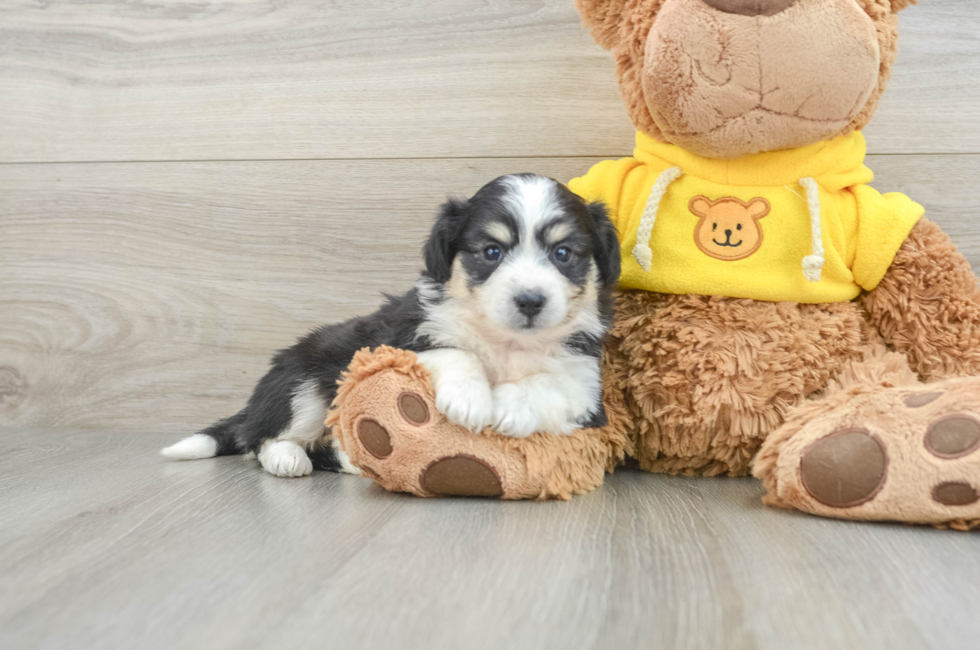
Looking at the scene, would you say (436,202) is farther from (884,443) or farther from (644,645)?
(644,645)

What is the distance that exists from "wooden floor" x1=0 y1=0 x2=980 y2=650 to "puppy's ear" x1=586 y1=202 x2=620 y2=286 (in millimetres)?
465

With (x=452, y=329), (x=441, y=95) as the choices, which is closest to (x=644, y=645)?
(x=452, y=329)

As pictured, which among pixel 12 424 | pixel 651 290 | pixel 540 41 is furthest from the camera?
pixel 12 424

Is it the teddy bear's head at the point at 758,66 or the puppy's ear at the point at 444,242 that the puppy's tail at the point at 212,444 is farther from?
the teddy bear's head at the point at 758,66

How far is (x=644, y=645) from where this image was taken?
0.87m

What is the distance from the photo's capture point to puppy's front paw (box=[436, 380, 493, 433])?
4.68 feet

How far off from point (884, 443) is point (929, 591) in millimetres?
319

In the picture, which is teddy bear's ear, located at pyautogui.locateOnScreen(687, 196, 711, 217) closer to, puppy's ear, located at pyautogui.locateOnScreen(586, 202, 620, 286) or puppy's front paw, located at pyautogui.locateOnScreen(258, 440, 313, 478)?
puppy's ear, located at pyautogui.locateOnScreen(586, 202, 620, 286)

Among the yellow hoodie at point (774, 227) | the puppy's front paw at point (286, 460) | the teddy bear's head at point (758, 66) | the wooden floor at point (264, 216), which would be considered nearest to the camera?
the wooden floor at point (264, 216)

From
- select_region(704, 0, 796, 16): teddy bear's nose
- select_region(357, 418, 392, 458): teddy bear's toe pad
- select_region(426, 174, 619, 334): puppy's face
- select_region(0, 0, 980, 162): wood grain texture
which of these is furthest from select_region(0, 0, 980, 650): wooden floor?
select_region(704, 0, 796, 16): teddy bear's nose

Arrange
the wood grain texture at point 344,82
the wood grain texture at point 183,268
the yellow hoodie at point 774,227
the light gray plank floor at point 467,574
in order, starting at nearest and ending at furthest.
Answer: the light gray plank floor at point 467,574
the yellow hoodie at point 774,227
the wood grain texture at point 344,82
the wood grain texture at point 183,268

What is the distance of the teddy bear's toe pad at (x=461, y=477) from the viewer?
1456 mm

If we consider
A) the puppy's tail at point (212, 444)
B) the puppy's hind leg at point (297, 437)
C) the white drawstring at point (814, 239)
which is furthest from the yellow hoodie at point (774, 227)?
the puppy's tail at point (212, 444)

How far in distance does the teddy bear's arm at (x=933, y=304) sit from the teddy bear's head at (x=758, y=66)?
319 millimetres
